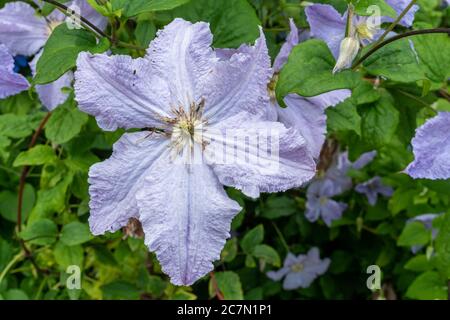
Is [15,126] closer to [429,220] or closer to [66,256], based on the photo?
[66,256]

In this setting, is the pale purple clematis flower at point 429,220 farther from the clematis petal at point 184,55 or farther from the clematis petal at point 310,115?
the clematis petal at point 184,55

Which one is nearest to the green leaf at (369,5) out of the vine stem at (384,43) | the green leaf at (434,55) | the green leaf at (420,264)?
the vine stem at (384,43)

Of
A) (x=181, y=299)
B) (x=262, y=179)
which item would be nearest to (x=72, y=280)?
(x=181, y=299)

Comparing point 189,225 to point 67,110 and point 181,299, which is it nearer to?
point 67,110

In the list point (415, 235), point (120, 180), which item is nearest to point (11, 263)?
point (120, 180)
